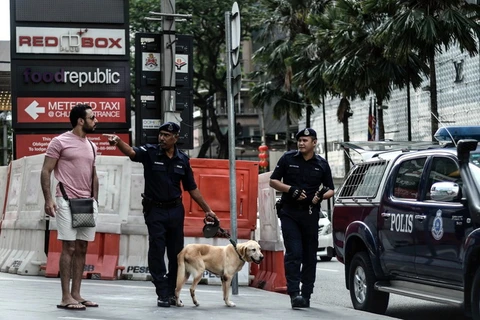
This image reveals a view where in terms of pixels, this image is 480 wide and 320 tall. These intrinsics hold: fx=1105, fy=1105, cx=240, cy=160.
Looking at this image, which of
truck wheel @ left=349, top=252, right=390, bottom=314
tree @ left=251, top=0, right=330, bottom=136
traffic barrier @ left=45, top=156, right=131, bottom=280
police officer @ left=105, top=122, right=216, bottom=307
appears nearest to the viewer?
police officer @ left=105, top=122, right=216, bottom=307

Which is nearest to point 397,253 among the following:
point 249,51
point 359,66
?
point 359,66

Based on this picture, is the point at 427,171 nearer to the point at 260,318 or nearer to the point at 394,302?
the point at 260,318

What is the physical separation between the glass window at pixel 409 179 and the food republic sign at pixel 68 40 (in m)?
11.0

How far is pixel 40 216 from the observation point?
52.5 feet

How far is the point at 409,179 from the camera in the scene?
11.1m

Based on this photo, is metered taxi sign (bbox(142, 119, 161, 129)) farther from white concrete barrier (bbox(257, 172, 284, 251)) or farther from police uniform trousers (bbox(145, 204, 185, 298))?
police uniform trousers (bbox(145, 204, 185, 298))

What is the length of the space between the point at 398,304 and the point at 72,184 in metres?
5.29

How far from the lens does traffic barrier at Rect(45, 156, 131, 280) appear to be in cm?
1540

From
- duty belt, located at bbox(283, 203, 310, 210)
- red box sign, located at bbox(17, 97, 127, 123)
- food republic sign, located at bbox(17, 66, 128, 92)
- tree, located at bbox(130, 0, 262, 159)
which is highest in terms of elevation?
tree, located at bbox(130, 0, 262, 159)

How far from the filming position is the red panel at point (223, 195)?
15.3 meters

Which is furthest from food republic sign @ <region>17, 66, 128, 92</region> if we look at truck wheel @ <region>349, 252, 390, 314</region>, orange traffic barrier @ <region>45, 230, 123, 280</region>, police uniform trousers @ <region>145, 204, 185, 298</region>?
police uniform trousers @ <region>145, 204, 185, 298</region>

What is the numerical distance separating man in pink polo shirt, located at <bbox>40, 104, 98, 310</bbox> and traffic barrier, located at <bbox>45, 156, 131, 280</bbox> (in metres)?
5.24

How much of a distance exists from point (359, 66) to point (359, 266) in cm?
1823

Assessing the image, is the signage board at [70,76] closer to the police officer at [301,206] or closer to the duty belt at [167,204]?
the police officer at [301,206]
